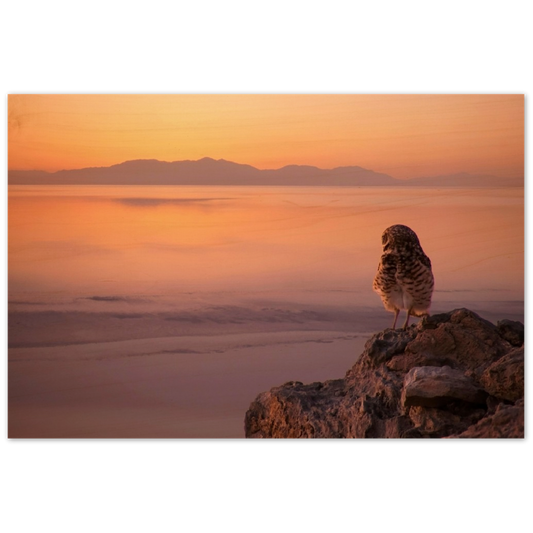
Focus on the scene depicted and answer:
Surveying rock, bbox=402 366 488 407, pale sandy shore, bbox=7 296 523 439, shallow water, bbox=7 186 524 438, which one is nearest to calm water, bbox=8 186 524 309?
shallow water, bbox=7 186 524 438

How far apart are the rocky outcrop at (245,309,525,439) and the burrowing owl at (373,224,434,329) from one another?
236 millimetres

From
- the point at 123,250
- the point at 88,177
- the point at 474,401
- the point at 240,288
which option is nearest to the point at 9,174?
the point at 88,177

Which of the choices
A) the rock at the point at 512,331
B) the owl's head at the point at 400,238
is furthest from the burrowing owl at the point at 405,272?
the rock at the point at 512,331

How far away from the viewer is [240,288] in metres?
4.04

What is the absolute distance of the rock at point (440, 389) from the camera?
A: 2.81m

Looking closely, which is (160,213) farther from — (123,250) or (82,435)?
(82,435)

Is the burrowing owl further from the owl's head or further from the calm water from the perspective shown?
the calm water

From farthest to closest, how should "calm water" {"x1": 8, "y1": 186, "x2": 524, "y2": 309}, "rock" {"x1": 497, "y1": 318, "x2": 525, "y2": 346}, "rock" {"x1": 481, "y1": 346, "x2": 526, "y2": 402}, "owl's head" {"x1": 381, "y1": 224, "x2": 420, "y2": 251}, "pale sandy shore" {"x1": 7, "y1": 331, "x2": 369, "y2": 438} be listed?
"calm water" {"x1": 8, "y1": 186, "x2": 524, "y2": 309}
"pale sandy shore" {"x1": 7, "y1": 331, "x2": 369, "y2": 438}
"owl's head" {"x1": 381, "y1": 224, "x2": 420, "y2": 251}
"rock" {"x1": 497, "y1": 318, "x2": 525, "y2": 346}
"rock" {"x1": 481, "y1": 346, "x2": 526, "y2": 402}

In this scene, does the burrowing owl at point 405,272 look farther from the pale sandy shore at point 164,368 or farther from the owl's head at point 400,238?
the pale sandy shore at point 164,368

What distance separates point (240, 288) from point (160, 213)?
2.13 feet

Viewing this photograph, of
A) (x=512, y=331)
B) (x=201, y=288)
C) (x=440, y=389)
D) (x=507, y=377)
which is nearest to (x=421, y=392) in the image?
(x=440, y=389)

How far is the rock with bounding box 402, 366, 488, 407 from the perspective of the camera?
2811 millimetres

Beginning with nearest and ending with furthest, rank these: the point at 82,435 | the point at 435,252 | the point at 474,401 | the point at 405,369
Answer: the point at 474,401 → the point at 405,369 → the point at 82,435 → the point at 435,252

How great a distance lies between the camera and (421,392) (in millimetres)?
2828
